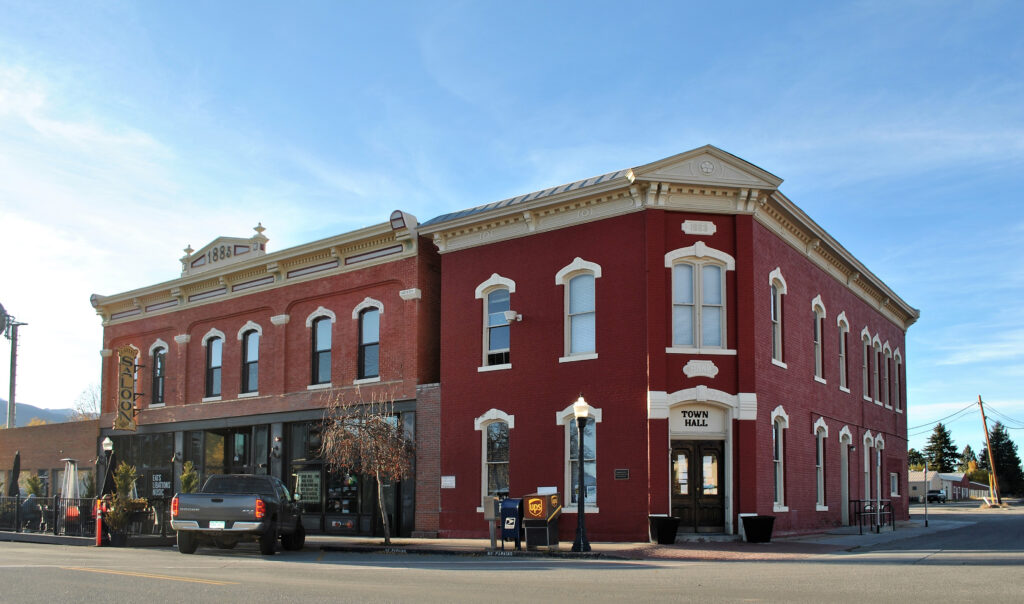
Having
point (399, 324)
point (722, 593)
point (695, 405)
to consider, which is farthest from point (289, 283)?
point (722, 593)

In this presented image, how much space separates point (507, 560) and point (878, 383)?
2151 centimetres

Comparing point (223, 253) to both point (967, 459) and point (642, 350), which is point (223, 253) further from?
point (967, 459)

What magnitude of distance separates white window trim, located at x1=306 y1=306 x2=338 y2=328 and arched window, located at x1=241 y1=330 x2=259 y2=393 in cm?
300

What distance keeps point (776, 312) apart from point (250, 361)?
696 inches

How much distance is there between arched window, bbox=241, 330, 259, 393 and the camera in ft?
107

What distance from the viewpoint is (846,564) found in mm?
16734

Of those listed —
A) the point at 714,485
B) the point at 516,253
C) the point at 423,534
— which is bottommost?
the point at 423,534

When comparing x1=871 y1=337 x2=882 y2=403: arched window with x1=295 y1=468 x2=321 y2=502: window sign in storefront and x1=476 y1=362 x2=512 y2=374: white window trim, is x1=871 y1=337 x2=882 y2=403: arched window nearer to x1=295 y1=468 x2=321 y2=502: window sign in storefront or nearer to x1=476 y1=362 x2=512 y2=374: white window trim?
x1=476 y1=362 x2=512 y2=374: white window trim

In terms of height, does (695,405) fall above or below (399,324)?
below

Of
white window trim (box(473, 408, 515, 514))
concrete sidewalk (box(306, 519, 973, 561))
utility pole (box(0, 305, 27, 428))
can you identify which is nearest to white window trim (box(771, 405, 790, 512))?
concrete sidewalk (box(306, 519, 973, 561))

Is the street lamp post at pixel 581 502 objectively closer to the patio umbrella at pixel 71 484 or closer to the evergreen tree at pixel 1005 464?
the patio umbrella at pixel 71 484

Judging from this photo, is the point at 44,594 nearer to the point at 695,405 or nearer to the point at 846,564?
the point at 846,564

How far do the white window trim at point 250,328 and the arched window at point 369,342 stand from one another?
15.9 ft

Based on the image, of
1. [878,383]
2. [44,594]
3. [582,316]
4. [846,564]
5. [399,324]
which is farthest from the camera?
[878,383]
